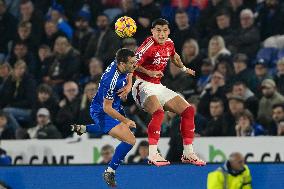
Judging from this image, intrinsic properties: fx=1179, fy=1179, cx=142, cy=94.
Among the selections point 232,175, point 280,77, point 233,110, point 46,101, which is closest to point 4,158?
point 46,101

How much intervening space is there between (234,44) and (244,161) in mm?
3169

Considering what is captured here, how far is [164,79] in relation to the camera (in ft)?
64.5

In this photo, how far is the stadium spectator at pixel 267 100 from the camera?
60.7 ft

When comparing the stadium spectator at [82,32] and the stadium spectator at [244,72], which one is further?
the stadium spectator at [82,32]

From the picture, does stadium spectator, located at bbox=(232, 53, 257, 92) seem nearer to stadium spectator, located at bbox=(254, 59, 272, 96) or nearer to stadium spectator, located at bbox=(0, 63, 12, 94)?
stadium spectator, located at bbox=(254, 59, 272, 96)

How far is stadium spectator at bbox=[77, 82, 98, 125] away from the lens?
19.5 m

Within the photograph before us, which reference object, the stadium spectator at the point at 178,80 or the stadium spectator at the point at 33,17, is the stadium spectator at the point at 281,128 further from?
the stadium spectator at the point at 33,17

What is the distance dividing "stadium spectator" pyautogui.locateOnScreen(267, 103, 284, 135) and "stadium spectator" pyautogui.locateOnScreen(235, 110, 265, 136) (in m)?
0.16

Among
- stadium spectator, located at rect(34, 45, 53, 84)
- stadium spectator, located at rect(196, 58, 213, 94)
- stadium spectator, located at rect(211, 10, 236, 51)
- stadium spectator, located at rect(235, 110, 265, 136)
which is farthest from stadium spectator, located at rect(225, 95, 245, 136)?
stadium spectator, located at rect(34, 45, 53, 84)

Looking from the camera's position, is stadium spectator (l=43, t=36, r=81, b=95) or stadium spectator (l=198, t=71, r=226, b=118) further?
stadium spectator (l=43, t=36, r=81, b=95)

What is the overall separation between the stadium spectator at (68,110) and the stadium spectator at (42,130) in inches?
13.2

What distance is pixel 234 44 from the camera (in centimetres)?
2025

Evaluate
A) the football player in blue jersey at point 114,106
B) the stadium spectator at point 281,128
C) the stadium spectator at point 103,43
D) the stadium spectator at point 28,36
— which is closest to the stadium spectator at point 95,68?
the stadium spectator at point 103,43

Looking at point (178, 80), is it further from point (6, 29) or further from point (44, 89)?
point (6, 29)
